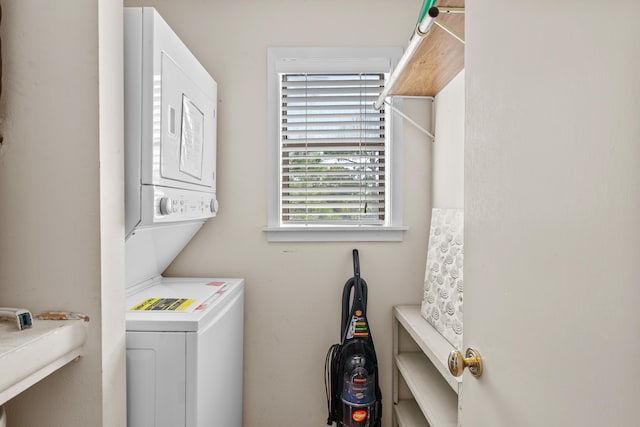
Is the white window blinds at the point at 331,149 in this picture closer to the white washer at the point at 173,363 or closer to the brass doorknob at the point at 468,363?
the white washer at the point at 173,363

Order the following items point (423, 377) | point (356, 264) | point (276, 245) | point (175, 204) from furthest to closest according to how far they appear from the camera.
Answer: point (276, 245) < point (356, 264) < point (423, 377) < point (175, 204)

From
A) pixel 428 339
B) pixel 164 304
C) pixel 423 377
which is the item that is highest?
pixel 164 304

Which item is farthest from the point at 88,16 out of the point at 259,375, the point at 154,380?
the point at 259,375

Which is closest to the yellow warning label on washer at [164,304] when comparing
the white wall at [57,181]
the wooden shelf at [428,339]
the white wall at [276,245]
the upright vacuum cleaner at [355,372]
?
the white wall at [57,181]

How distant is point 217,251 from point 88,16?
4.44 ft

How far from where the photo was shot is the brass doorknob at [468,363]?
0.75 metres

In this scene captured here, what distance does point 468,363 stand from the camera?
77cm

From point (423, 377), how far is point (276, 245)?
3.22ft

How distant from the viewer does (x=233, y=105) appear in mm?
2072

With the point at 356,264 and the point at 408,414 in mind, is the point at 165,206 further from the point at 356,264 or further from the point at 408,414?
the point at 408,414

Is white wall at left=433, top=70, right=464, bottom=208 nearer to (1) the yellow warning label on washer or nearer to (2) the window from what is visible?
(2) the window

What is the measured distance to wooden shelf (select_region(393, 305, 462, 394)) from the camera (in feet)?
4.29

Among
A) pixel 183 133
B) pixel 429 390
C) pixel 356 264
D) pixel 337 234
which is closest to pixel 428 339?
pixel 429 390

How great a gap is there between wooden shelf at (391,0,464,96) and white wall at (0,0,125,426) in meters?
1.06
